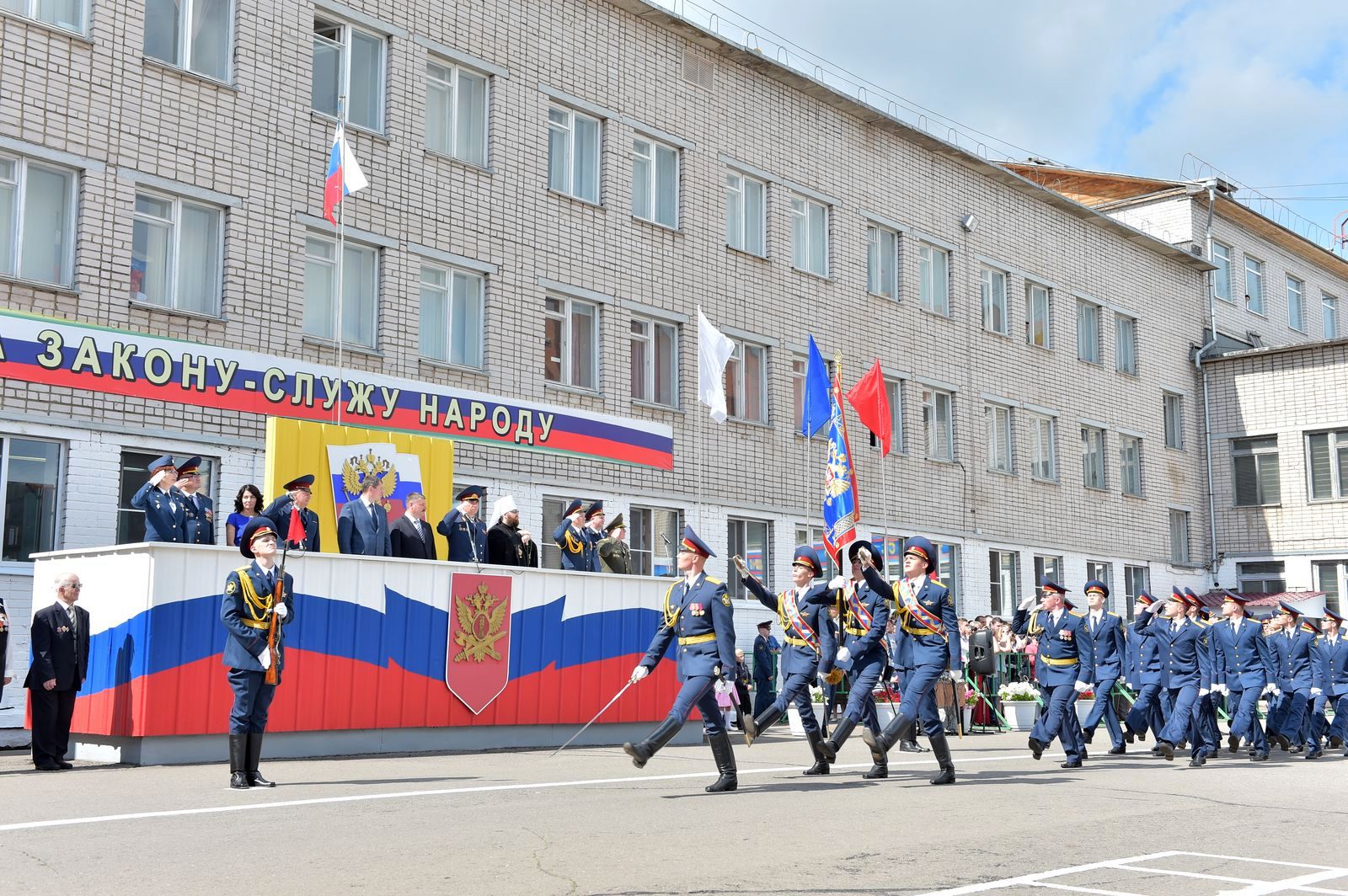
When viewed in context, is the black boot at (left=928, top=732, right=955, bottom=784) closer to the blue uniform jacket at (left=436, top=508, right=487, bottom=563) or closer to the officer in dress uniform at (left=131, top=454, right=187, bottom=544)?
the blue uniform jacket at (left=436, top=508, right=487, bottom=563)

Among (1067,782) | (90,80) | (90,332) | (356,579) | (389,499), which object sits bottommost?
(1067,782)

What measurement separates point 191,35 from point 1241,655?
1586 centimetres

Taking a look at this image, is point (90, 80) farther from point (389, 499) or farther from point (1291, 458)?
point (1291, 458)

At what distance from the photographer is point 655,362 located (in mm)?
26094

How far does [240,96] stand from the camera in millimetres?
19891

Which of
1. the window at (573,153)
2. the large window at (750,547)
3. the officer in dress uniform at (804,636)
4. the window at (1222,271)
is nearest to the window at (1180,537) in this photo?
the window at (1222,271)

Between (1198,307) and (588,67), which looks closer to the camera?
(588,67)

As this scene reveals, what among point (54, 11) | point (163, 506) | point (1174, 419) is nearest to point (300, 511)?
point (163, 506)

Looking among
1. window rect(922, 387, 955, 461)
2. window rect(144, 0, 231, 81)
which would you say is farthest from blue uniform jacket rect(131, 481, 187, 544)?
window rect(922, 387, 955, 461)

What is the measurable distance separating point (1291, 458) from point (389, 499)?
30362 mm

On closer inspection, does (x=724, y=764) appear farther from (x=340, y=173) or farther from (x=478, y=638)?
(x=340, y=173)

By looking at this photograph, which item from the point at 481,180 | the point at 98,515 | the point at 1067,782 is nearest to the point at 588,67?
the point at 481,180

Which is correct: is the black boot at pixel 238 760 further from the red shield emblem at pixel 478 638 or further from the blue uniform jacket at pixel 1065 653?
the blue uniform jacket at pixel 1065 653

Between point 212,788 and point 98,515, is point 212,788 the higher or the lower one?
the lower one
